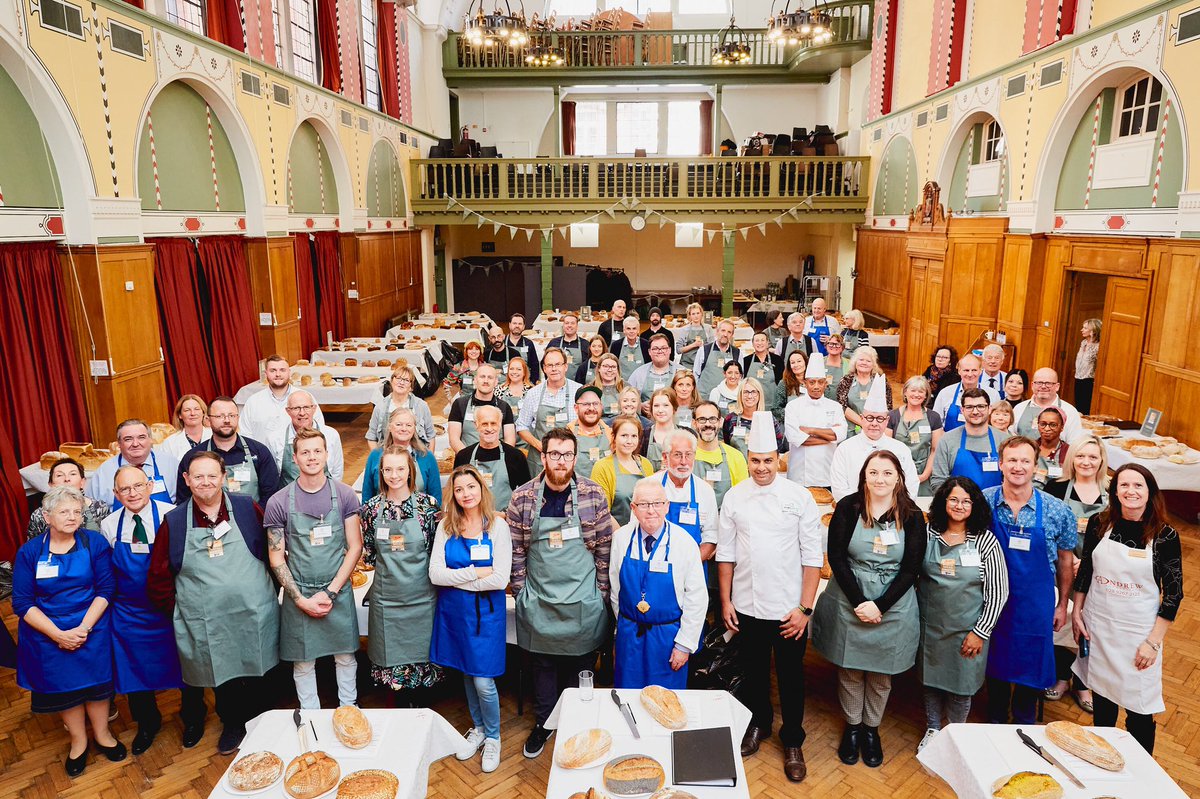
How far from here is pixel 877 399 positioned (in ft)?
15.3

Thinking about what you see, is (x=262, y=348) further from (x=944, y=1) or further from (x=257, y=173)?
(x=944, y=1)

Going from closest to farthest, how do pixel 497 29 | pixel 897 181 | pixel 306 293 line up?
1. pixel 306 293
2. pixel 497 29
3. pixel 897 181

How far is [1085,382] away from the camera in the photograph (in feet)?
28.8

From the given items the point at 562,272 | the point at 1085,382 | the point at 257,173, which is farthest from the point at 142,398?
the point at 562,272

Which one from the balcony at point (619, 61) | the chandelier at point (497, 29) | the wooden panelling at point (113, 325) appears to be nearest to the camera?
the wooden panelling at point (113, 325)

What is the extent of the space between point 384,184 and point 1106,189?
11.5m

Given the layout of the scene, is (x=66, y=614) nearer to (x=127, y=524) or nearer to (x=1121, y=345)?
(x=127, y=524)

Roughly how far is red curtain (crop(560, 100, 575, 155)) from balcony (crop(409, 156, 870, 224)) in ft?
15.0

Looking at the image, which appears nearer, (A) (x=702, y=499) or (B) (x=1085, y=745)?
(B) (x=1085, y=745)

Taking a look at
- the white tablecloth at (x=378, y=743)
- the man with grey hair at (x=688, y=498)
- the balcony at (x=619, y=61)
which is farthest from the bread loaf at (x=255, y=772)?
the balcony at (x=619, y=61)

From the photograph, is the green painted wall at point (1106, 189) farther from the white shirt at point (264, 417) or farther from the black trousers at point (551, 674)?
the white shirt at point (264, 417)

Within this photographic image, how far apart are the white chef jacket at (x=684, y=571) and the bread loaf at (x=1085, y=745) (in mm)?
1405

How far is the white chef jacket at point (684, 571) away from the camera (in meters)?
3.40

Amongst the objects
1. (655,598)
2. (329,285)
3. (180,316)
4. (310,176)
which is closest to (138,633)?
(655,598)
